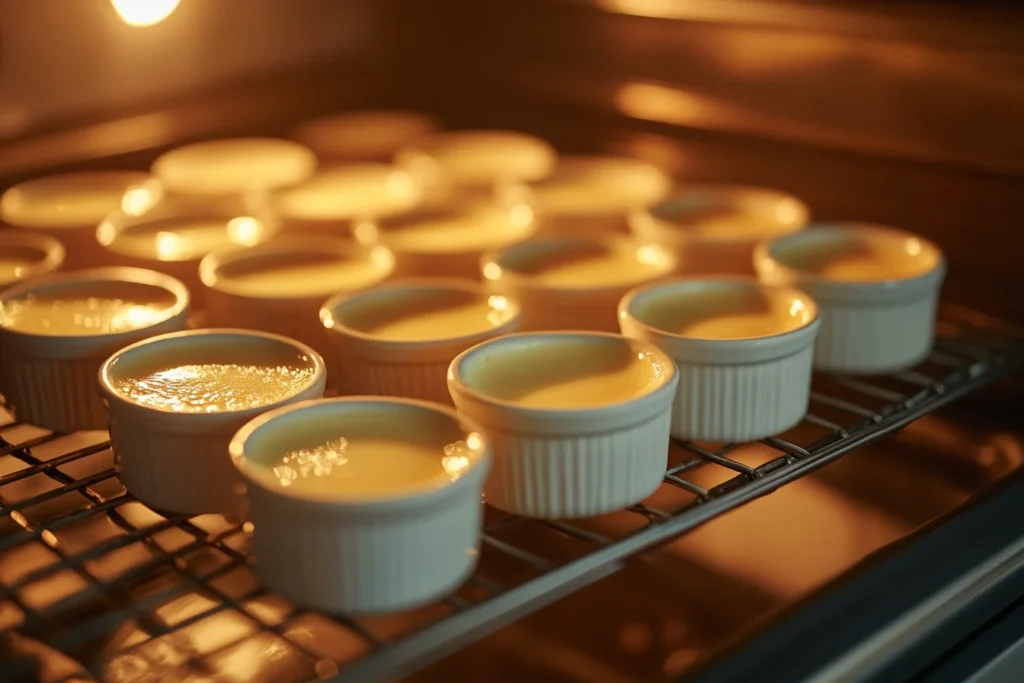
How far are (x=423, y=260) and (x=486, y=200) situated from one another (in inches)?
6.4

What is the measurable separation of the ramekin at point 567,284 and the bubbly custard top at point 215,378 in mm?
190

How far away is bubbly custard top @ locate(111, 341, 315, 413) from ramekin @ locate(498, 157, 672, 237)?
34 centimetres

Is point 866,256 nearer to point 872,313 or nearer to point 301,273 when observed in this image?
point 872,313

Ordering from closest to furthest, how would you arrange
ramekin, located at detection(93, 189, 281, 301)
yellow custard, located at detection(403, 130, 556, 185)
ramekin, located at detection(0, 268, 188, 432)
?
ramekin, located at detection(0, 268, 188, 432) → ramekin, located at detection(93, 189, 281, 301) → yellow custard, located at detection(403, 130, 556, 185)

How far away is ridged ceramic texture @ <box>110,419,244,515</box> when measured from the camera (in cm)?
69

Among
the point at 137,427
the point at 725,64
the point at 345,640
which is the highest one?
the point at 725,64

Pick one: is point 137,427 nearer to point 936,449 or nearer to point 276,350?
point 276,350

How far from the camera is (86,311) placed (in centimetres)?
86

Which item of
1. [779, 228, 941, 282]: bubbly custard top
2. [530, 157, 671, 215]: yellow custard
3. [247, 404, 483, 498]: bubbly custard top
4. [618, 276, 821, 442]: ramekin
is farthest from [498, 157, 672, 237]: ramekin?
[247, 404, 483, 498]: bubbly custard top

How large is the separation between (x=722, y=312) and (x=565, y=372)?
157 mm

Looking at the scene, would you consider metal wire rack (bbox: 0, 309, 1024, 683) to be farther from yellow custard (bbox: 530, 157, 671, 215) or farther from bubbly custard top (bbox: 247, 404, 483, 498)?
yellow custard (bbox: 530, 157, 671, 215)

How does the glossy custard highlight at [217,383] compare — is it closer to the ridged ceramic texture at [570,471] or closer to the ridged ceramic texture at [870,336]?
the ridged ceramic texture at [570,471]

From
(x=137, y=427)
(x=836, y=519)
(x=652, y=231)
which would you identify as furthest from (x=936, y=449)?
(x=137, y=427)

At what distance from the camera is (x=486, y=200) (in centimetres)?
115
